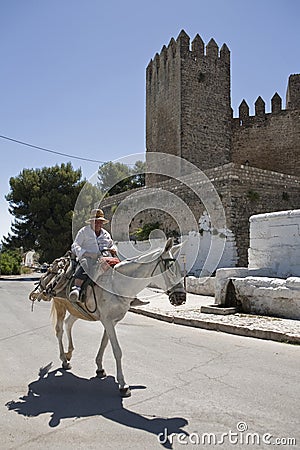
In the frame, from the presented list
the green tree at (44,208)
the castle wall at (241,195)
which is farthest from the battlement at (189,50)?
the green tree at (44,208)

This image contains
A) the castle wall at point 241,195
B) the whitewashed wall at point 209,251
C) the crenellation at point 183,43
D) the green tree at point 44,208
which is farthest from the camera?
the green tree at point 44,208

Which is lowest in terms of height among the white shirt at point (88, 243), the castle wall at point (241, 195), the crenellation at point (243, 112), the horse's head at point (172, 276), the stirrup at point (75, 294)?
the stirrup at point (75, 294)

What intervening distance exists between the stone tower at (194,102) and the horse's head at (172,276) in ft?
68.3

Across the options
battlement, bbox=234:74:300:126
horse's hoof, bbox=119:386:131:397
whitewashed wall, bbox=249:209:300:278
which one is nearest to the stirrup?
horse's hoof, bbox=119:386:131:397

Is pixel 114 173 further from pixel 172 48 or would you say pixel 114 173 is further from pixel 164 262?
pixel 172 48

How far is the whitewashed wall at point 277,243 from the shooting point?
1077cm

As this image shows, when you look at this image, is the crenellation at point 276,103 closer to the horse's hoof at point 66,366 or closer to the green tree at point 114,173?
the green tree at point 114,173

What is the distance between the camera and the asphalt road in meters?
3.60

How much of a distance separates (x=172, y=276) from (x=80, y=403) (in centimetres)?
162

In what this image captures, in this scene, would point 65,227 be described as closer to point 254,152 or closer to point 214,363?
point 254,152

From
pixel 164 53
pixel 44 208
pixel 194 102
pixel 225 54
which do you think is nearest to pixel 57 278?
pixel 194 102

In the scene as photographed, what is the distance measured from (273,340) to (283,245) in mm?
4064

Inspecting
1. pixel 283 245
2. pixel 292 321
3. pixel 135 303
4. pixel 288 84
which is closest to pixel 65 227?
pixel 288 84

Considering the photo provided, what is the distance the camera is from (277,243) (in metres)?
11.2
